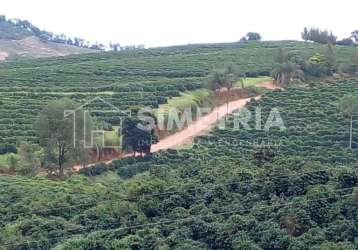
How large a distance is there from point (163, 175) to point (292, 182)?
270 inches

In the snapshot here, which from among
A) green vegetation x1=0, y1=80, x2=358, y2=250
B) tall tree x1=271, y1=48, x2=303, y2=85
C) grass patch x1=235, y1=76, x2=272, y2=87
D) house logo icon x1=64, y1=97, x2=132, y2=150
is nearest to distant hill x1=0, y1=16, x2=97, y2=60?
grass patch x1=235, y1=76, x2=272, y2=87

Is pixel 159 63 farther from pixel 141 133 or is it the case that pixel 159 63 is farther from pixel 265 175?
pixel 265 175

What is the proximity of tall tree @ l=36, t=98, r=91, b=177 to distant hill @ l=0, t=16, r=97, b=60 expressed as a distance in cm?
8098

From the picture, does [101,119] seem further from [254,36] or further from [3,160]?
[254,36]

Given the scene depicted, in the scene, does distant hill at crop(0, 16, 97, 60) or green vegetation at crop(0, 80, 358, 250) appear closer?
green vegetation at crop(0, 80, 358, 250)

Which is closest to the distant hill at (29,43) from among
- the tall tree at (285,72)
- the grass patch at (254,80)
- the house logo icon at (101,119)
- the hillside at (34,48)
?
the hillside at (34,48)

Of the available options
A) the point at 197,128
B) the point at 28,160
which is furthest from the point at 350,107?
the point at 28,160

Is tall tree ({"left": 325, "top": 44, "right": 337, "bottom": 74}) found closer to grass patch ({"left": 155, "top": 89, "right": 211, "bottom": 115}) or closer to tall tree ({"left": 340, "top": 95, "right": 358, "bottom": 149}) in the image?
grass patch ({"left": 155, "top": 89, "right": 211, "bottom": 115})

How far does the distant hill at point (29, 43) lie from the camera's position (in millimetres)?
128300

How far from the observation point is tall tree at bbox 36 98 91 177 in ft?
121

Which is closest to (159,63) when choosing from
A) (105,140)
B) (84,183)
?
(105,140)

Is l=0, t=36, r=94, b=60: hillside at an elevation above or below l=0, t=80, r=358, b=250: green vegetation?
above

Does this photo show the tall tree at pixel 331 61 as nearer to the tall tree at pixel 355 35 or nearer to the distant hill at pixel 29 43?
the tall tree at pixel 355 35

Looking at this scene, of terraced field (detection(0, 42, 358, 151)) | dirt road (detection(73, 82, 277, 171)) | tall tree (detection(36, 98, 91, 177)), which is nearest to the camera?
tall tree (detection(36, 98, 91, 177))
